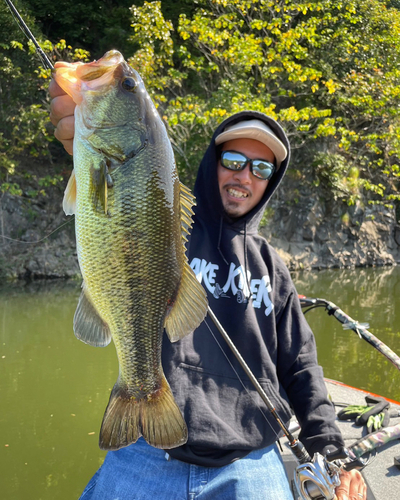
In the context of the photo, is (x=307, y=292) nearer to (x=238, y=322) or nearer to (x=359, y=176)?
(x=359, y=176)

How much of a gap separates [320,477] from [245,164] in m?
1.42

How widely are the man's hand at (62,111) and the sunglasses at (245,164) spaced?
0.91 meters

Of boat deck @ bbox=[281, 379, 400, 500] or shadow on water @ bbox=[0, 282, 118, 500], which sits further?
shadow on water @ bbox=[0, 282, 118, 500]

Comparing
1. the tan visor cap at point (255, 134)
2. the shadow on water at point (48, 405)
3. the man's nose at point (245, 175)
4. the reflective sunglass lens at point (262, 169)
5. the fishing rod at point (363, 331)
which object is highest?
the tan visor cap at point (255, 134)

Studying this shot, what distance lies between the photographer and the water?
4.32m

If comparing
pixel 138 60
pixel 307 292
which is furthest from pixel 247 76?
pixel 307 292

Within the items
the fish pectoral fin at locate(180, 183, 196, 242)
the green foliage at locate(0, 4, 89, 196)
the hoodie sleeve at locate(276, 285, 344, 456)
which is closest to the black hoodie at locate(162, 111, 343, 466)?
the hoodie sleeve at locate(276, 285, 344, 456)

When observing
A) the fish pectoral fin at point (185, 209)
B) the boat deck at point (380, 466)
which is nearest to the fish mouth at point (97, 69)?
the fish pectoral fin at point (185, 209)

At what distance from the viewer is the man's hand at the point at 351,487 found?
1959 mm

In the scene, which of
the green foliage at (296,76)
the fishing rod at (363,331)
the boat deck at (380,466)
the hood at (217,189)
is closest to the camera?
the hood at (217,189)

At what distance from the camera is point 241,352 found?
2.03 metres

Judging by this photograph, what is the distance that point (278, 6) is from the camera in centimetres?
1327

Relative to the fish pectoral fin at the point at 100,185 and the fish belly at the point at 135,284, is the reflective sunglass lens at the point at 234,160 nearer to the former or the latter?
the fish belly at the point at 135,284

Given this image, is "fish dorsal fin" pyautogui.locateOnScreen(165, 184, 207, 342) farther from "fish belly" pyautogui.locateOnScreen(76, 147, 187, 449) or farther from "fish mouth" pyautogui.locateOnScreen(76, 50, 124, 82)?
"fish mouth" pyautogui.locateOnScreen(76, 50, 124, 82)
